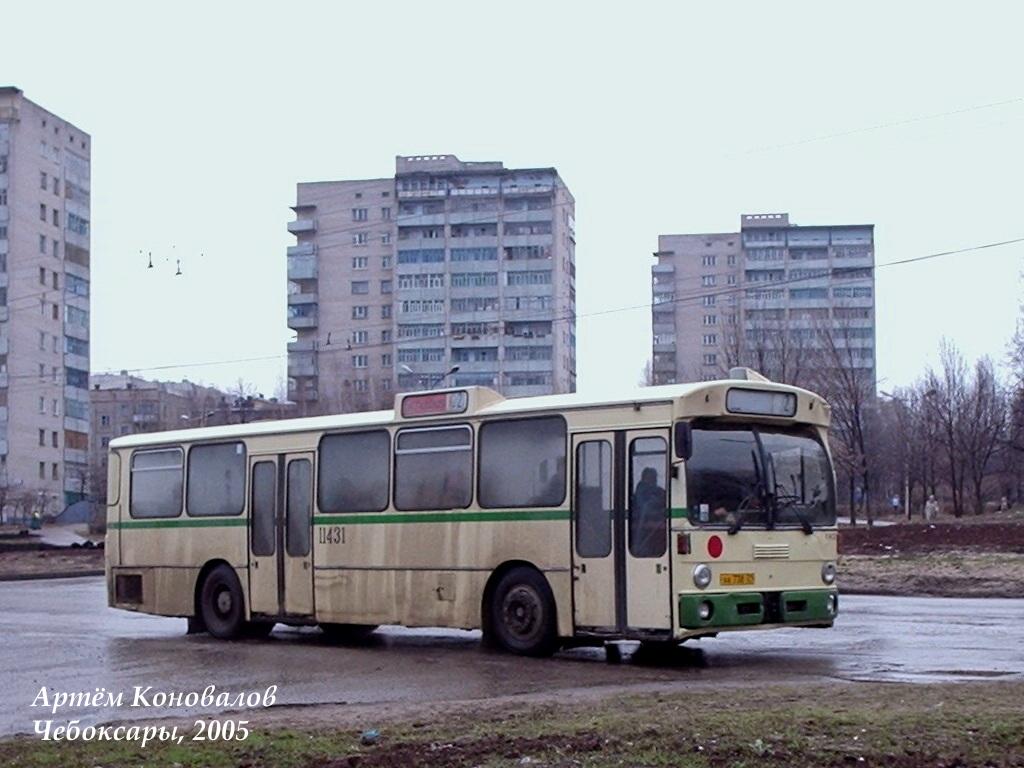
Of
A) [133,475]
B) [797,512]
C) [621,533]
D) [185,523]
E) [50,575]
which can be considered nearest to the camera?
[621,533]

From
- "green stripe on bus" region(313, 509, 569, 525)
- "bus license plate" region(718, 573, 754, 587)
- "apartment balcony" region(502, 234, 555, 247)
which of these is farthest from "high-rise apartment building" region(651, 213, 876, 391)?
"bus license plate" region(718, 573, 754, 587)

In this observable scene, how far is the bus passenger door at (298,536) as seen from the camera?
19.1 metres

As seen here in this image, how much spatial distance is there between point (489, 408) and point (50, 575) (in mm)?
26157

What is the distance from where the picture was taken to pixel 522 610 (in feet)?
53.8

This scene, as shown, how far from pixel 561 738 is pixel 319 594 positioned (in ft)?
32.8

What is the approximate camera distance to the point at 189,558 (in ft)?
68.0

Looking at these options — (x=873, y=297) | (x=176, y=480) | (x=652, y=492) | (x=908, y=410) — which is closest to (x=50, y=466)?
(x=908, y=410)

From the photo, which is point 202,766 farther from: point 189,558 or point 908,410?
point 908,410

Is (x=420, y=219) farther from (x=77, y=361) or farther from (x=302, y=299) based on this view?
(x=77, y=361)

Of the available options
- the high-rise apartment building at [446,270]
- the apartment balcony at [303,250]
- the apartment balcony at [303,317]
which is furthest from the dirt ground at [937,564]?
the apartment balcony at [303,250]

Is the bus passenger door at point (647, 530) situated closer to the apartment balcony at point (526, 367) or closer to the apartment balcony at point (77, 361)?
the apartment balcony at point (526, 367)

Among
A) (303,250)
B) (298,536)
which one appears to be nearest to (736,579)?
(298,536)

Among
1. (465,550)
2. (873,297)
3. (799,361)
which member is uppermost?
(873,297)

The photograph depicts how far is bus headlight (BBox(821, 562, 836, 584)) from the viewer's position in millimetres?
16125
